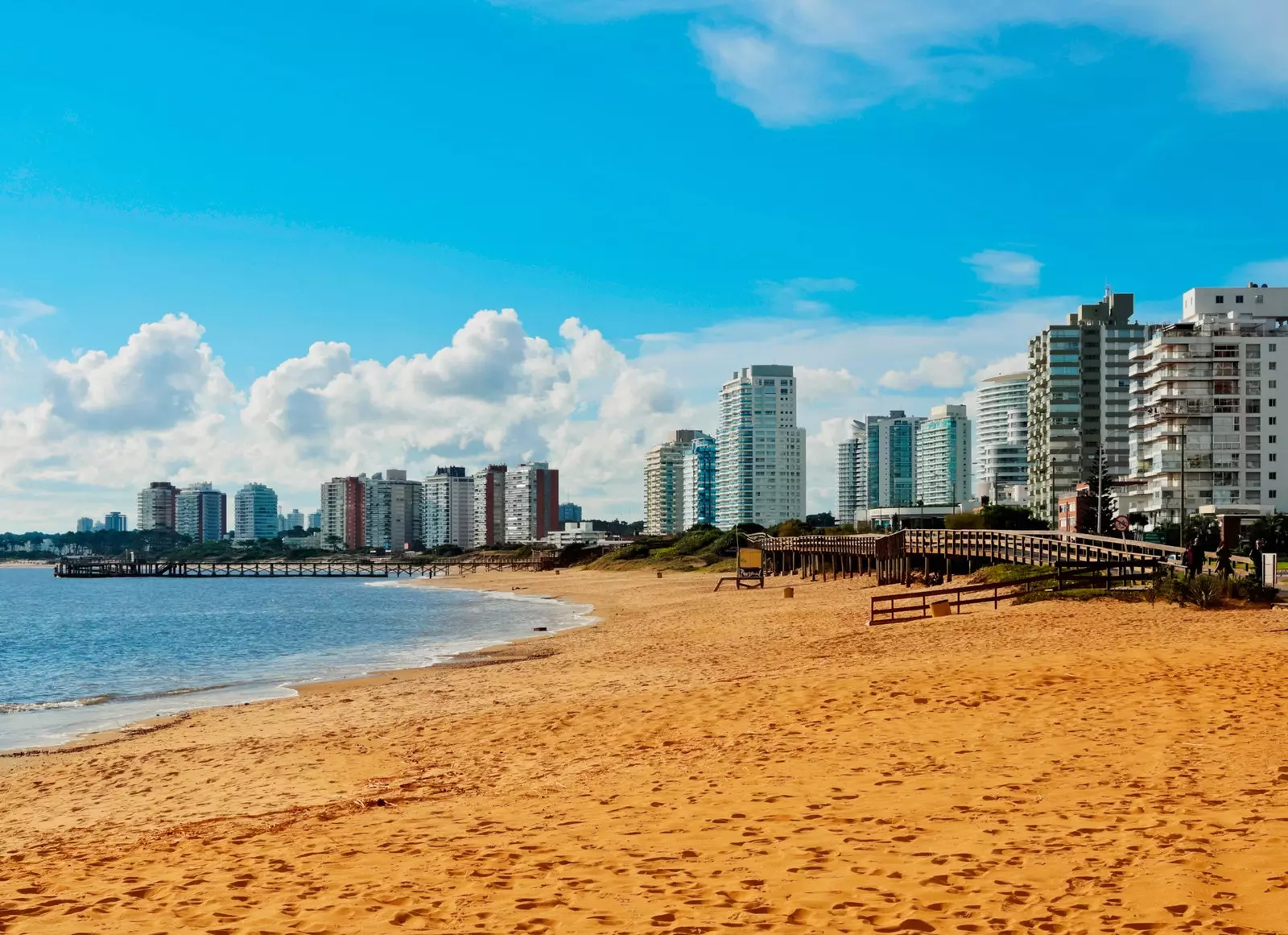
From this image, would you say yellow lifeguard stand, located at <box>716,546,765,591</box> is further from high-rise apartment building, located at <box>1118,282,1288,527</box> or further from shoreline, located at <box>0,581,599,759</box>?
high-rise apartment building, located at <box>1118,282,1288,527</box>

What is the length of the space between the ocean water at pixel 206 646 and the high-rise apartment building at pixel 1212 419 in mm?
62346

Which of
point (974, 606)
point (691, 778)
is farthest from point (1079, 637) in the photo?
point (691, 778)

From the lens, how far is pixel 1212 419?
349 ft

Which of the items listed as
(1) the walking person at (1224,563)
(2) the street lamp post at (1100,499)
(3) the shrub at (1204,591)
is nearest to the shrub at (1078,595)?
(3) the shrub at (1204,591)

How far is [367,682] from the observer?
28641 millimetres

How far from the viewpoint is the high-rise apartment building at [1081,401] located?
147 meters

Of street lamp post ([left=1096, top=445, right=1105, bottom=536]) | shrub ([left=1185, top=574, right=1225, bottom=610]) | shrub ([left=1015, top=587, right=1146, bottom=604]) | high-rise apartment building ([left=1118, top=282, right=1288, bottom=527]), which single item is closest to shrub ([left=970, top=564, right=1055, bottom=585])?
shrub ([left=1015, top=587, right=1146, bottom=604])

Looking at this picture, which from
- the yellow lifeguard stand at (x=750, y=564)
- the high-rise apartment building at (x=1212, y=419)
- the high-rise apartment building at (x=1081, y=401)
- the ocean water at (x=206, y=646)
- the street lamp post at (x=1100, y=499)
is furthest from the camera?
the high-rise apartment building at (x=1081, y=401)

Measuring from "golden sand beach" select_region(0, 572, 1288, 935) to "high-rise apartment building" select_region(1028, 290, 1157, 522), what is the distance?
13027 cm

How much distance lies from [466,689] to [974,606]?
17.6 meters

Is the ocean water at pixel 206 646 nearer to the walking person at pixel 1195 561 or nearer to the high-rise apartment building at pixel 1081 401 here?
the walking person at pixel 1195 561

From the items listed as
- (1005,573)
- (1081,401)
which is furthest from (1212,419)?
(1005,573)

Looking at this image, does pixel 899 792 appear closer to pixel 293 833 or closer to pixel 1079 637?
pixel 293 833

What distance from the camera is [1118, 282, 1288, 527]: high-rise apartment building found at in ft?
345
